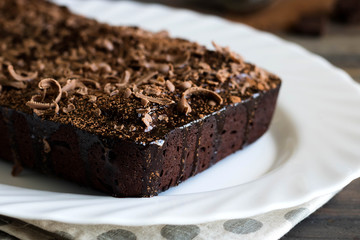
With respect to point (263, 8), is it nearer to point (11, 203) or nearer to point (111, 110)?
point (111, 110)

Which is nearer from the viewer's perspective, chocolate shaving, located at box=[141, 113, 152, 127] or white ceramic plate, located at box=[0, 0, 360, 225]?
white ceramic plate, located at box=[0, 0, 360, 225]

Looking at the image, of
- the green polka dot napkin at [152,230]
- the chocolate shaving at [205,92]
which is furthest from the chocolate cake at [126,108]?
the green polka dot napkin at [152,230]

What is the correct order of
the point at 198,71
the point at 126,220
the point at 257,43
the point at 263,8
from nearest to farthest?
the point at 126,220 → the point at 198,71 → the point at 257,43 → the point at 263,8

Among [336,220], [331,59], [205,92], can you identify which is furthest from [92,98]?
[331,59]

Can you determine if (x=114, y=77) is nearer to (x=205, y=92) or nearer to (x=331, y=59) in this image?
(x=205, y=92)

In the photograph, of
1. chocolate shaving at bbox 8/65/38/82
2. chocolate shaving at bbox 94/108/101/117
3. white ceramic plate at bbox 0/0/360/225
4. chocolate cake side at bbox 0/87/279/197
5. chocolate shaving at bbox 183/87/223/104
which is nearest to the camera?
white ceramic plate at bbox 0/0/360/225

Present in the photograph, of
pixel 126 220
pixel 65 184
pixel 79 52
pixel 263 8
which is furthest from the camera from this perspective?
pixel 263 8

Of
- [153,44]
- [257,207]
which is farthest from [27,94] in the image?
[257,207]

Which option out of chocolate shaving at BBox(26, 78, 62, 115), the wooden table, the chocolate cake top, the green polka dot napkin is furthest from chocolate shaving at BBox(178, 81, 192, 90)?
the wooden table

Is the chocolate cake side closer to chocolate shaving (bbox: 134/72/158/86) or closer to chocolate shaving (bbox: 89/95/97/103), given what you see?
chocolate shaving (bbox: 89/95/97/103)
